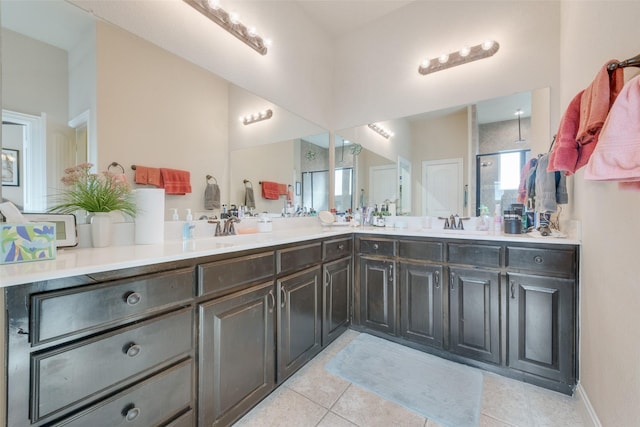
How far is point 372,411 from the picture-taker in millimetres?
1453

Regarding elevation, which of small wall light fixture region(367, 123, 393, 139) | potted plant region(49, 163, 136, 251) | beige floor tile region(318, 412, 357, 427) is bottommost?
beige floor tile region(318, 412, 357, 427)

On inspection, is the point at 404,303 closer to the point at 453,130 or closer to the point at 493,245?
the point at 493,245

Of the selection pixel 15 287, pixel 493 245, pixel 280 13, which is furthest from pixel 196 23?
pixel 493 245

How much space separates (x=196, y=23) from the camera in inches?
68.4

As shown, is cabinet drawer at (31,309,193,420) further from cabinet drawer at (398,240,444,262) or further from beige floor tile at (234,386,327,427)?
cabinet drawer at (398,240,444,262)

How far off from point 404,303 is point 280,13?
8.89ft

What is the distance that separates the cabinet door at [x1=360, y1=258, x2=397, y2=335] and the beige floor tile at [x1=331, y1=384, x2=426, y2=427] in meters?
0.64

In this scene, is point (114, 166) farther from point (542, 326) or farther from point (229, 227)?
point (542, 326)

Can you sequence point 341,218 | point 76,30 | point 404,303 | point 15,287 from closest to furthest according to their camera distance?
point 15,287, point 76,30, point 404,303, point 341,218

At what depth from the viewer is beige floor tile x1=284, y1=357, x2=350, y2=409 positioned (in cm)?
156

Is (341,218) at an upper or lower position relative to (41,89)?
lower

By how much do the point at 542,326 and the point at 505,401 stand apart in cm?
48

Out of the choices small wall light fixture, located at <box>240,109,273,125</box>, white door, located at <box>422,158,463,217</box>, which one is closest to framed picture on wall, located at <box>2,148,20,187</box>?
small wall light fixture, located at <box>240,109,273,125</box>

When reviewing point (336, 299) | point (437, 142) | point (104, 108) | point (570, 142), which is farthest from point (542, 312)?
point (104, 108)
